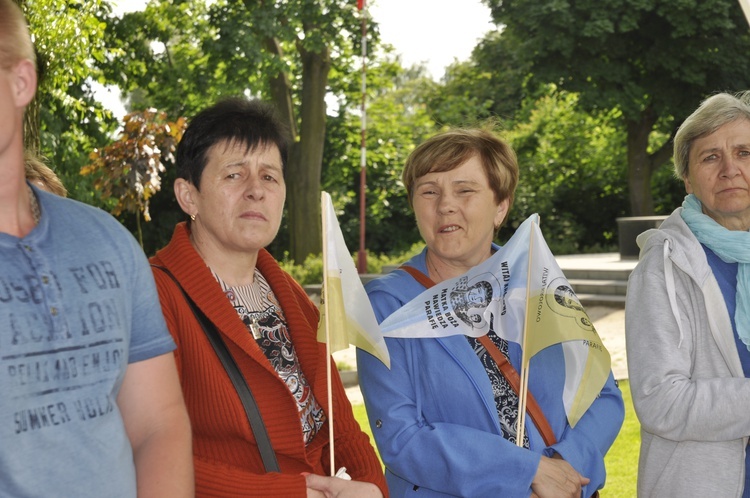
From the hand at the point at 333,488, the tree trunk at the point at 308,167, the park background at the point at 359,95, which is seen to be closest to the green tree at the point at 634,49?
the park background at the point at 359,95

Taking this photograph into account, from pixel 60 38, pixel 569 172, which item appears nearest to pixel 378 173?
pixel 569 172

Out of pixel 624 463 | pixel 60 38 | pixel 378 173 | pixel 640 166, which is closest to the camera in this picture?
pixel 624 463

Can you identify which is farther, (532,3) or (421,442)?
(532,3)

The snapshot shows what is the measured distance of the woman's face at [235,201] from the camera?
2670mm

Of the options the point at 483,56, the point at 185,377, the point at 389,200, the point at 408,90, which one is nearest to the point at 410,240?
the point at 389,200

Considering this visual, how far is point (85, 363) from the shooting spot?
1.65 metres

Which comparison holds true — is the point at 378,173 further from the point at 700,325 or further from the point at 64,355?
the point at 64,355

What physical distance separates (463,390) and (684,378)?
65 cm

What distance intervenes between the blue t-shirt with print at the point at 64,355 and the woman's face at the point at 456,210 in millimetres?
1333

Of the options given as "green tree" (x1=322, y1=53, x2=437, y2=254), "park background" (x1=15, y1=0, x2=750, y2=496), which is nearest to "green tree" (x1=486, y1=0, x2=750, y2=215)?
"park background" (x1=15, y1=0, x2=750, y2=496)

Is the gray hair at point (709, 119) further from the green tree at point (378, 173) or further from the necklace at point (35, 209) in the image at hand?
the green tree at point (378, 173)

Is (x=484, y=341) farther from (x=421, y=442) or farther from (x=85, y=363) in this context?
(x=85, y=363)

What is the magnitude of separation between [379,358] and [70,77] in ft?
33.2

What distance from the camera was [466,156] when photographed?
299 centimetres
